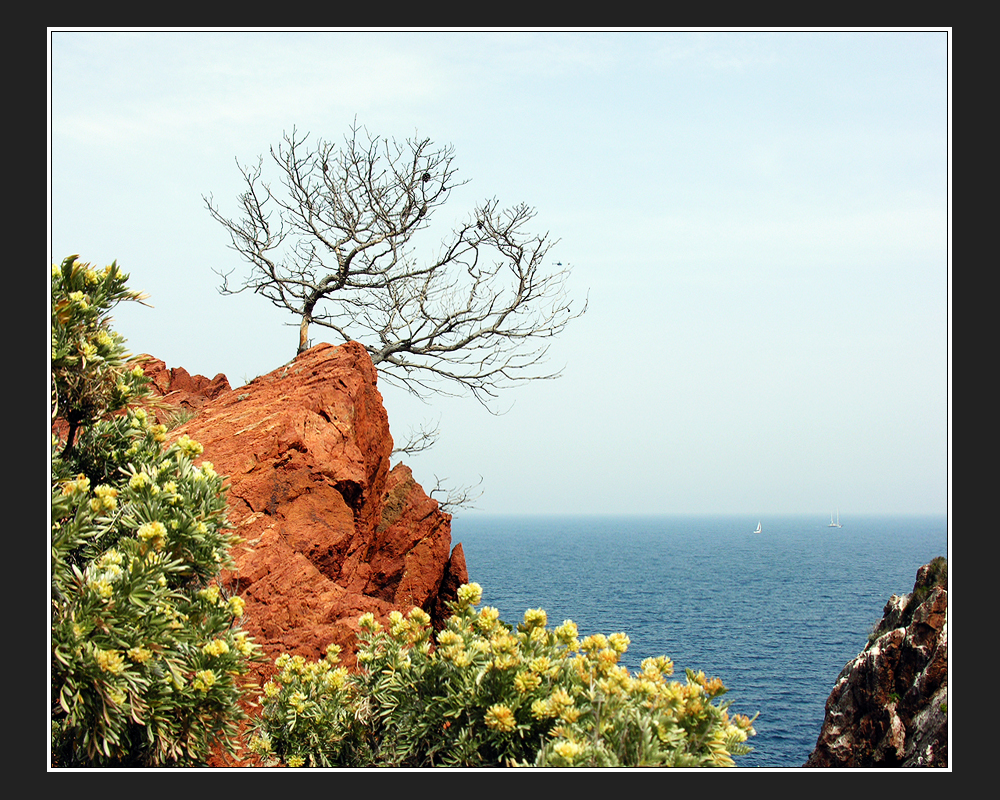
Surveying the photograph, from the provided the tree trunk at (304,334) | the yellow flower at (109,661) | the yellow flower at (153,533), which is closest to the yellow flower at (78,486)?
the yellow flower at (153,533)

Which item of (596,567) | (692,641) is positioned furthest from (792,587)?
(692,641)

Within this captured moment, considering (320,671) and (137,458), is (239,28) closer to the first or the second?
(137,458)

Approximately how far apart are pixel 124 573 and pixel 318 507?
9.00 ft

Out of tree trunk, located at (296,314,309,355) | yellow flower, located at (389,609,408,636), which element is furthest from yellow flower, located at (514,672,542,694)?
tree trunk, located at (296,314,309,355)

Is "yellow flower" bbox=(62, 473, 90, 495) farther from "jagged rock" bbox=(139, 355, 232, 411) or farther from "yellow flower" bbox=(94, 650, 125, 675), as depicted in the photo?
"jagged rock" bbox=(139, 355, 232, 411)

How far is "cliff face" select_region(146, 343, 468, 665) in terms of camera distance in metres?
6.21

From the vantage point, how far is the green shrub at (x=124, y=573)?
411 centimetres

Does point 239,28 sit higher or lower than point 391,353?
higher

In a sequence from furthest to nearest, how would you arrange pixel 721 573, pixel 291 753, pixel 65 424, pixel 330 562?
pixel 721 573 < pixel 330 562 < pixel 65 424 < pixel 291 753

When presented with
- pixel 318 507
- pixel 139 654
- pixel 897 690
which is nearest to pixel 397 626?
pixel 139 654

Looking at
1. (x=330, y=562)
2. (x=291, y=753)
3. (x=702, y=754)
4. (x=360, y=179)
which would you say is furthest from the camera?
(x=360, y=179)

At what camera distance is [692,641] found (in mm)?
32562
